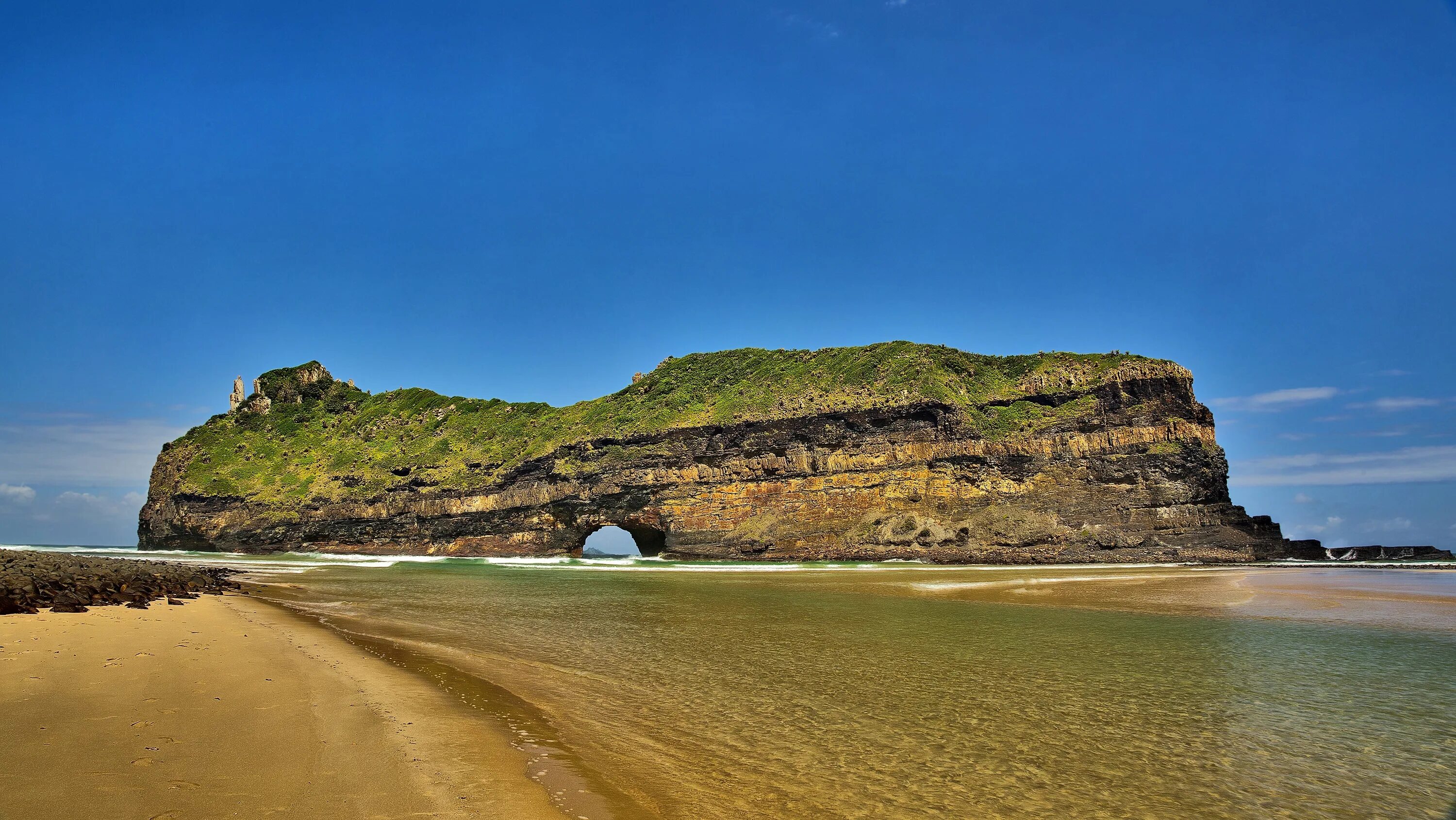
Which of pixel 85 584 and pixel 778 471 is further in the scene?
pixel 778 471

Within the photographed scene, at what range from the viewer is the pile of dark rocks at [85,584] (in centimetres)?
1202

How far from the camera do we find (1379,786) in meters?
5.31

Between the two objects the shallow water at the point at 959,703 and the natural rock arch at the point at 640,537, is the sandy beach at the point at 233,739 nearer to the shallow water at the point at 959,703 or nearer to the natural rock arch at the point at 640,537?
the shallow water at the point at 959,703

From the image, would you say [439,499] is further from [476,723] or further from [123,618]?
[476,723]

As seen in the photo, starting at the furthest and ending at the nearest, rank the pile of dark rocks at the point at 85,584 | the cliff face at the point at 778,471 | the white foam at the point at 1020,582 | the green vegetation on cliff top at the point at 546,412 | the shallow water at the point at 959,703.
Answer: the green vegetation on cliff top at the point at 546,412
the cliff face at the point at 778,471
the white foam at the point at 1020,582
the pile of dark rocks at the point at 85,584
the shallow water at the point at 959,703

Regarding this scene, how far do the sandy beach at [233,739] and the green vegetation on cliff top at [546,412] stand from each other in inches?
2018

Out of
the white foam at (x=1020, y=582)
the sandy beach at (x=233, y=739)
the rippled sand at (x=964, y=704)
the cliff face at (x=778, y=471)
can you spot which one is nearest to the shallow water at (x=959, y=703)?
the rippled sand at (x=964, y=704)

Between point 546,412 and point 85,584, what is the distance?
5888 cm

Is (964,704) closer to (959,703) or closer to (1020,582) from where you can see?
(959,703)

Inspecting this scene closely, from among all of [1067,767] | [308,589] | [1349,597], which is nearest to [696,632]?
[1067,767]

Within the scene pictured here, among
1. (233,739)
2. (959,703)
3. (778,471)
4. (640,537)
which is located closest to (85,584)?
(233,739)

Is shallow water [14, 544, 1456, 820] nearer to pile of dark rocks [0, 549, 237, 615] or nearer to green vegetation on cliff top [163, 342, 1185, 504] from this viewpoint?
pile of dark rocks [0, 549, 237, 615]

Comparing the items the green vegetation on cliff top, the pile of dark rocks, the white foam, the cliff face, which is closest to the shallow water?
the pile of dark rocks

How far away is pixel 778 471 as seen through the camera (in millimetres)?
56781
